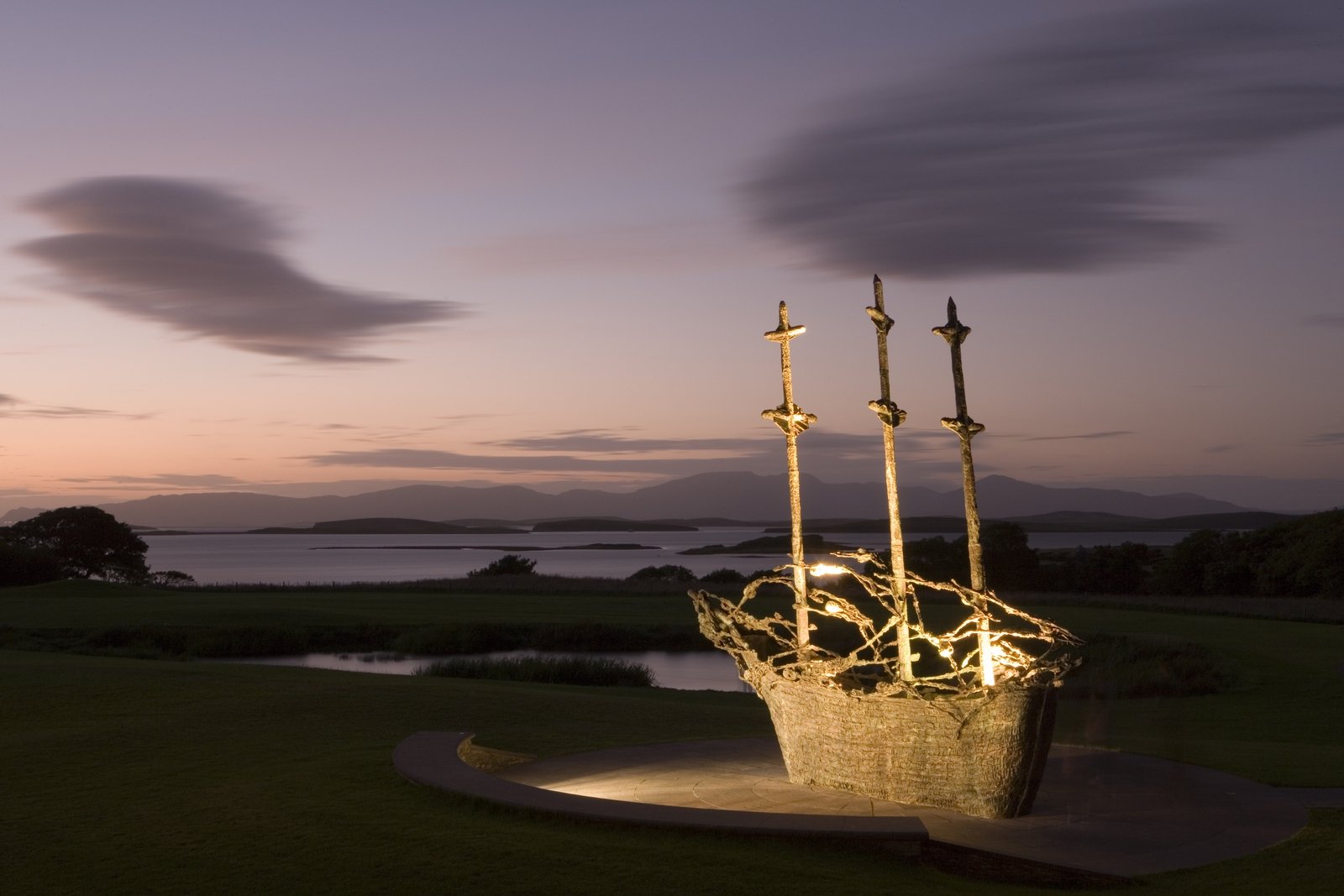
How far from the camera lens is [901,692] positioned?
9.88m

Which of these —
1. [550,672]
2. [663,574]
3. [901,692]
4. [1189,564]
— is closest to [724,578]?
[663,574]

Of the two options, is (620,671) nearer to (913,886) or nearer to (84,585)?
(913,886)

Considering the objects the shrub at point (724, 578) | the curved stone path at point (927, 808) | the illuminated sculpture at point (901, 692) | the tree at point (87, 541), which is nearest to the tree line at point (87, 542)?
the tree at point (87, 541)

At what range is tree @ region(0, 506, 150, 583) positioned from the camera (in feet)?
247

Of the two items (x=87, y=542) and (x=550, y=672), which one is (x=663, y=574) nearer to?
(x=87, y=542)

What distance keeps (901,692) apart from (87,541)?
7680 cm

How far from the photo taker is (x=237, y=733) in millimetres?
13008

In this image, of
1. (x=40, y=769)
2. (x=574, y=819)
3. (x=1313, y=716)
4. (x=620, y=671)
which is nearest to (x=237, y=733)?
(x=40, y=769)

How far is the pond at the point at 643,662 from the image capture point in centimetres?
2916

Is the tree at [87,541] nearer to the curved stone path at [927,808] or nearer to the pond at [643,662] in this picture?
the pond at [643,662]

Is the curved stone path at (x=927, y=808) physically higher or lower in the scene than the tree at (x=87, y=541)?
lower

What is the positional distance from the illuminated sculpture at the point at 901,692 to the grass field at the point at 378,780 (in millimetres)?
1639

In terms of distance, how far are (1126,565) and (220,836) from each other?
62820 mm

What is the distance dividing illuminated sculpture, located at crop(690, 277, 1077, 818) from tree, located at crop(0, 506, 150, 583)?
72.8 m
